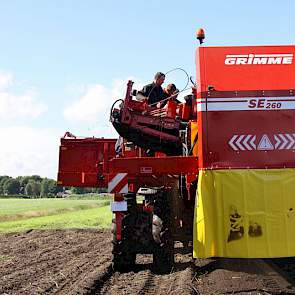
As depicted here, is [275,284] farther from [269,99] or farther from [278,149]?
[269,99]

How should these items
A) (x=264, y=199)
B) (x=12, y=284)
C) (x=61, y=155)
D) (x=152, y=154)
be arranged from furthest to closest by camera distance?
(x=61, y=155), (x=152, y=154), (x=12, y=284), (x=264, y=199)

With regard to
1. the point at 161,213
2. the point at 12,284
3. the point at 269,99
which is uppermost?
the point at 269,99

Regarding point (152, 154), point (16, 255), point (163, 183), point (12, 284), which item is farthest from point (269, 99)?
point (16, 255)

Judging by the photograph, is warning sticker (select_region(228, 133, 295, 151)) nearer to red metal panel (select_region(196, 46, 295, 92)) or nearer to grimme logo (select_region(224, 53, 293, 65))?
red metal panel (select_region(196, 46, 295, 92))

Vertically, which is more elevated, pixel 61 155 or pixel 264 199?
pixel 61 155

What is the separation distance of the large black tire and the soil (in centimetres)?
17

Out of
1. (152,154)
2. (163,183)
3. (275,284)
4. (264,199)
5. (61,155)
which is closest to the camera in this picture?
(264,199)

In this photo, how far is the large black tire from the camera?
25.6 ft

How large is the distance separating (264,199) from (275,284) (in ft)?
4.45

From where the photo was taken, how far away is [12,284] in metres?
7.21

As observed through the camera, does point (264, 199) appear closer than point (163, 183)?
Yes

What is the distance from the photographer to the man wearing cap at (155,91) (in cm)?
938

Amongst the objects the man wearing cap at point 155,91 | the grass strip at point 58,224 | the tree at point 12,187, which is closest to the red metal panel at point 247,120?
the man wearing cap at point 155,91

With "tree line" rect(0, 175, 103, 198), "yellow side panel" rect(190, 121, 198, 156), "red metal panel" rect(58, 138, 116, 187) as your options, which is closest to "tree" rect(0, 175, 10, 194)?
"tree line" rect(0, 175, 103, 198)
